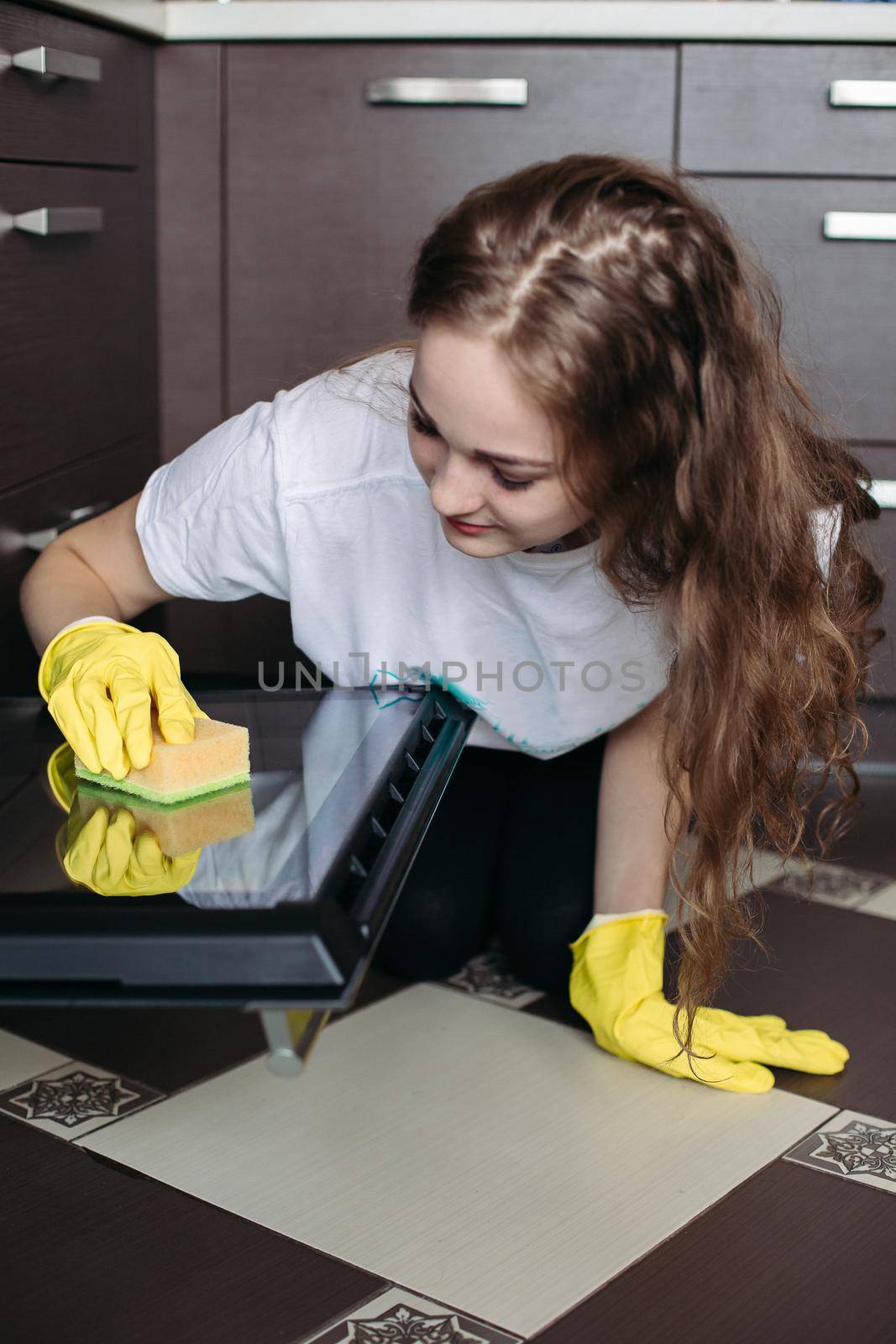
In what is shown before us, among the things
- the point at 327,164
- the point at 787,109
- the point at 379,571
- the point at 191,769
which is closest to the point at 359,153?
the point at 327,164

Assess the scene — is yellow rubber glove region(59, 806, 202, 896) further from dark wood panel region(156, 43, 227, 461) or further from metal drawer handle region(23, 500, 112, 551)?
dark wood panel region(156, 43, 227, 461)

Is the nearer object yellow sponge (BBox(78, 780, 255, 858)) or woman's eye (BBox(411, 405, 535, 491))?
yellow sponge (BBox(78, 780, 255, 858))

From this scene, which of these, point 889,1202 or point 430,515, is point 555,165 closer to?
point 430,515

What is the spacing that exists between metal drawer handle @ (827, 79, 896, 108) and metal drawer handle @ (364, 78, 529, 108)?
369 mm

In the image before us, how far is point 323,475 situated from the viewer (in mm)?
1182

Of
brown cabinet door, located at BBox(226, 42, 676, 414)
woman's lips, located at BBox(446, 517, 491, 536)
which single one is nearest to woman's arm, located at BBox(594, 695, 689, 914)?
woman's lips, located at BBox(446, 517, 491, 536)

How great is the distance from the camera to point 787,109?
170 centimetres

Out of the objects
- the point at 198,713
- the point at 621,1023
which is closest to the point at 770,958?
the point at 621,1023

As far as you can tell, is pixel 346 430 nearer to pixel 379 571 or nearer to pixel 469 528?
pixel 379 571

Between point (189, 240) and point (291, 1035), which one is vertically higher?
point (189, 240)

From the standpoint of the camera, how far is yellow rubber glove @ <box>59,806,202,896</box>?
2.26ft

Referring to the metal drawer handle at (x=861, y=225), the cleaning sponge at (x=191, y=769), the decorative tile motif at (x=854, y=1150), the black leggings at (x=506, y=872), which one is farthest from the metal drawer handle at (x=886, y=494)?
the cleaning sponge at (x=191, y=769)

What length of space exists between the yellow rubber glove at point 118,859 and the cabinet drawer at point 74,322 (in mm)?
637

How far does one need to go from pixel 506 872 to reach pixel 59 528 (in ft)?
1.92
